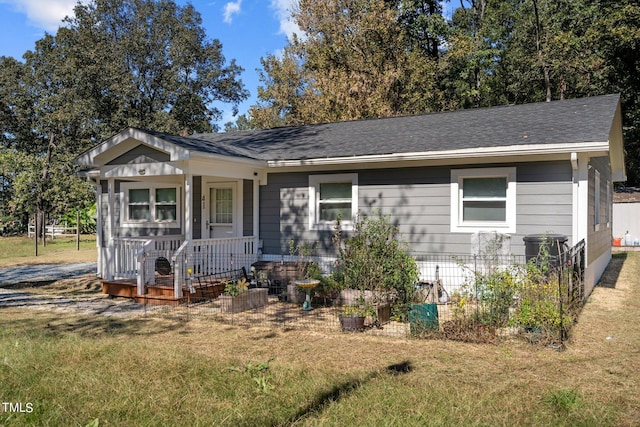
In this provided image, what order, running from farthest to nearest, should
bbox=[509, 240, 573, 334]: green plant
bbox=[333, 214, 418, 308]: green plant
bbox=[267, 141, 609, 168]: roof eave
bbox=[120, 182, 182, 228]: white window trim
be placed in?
bbox=[120, 182, 182, 228]: white window trim
bbox=[267, 141, 609, 168]: roof eave
bbox=[333, 214, 418, 308]: green plant
bbox=[509, 240, 573, 334]: green plant

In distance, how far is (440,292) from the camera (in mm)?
9250

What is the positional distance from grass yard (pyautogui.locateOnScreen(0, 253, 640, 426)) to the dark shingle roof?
374 centimetres

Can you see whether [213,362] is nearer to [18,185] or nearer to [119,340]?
[119,340]

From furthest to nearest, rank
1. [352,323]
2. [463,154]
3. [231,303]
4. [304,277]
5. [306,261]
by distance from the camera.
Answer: [306,261] < [304,277] < [463,154] < [231,303] < [352,323]

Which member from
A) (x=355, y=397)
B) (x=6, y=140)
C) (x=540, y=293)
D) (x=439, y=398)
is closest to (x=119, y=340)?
(x=355, y=397)

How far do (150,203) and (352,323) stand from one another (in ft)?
27.1

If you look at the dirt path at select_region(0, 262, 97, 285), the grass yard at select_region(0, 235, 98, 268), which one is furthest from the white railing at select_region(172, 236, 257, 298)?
the grass yard at select_region(0, 235, 98, 268)

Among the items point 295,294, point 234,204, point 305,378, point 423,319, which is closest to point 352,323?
point 423,319

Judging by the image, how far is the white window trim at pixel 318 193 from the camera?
418 inches

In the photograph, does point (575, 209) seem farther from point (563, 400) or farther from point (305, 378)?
point (305, 378)

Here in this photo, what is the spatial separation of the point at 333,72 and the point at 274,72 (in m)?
4.82

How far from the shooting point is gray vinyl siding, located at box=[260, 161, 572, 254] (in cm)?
884

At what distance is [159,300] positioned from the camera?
9328mm

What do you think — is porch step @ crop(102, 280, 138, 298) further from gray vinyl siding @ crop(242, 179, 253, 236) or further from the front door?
gray vinyl siding @ crop(242, 179, 253, 236)
